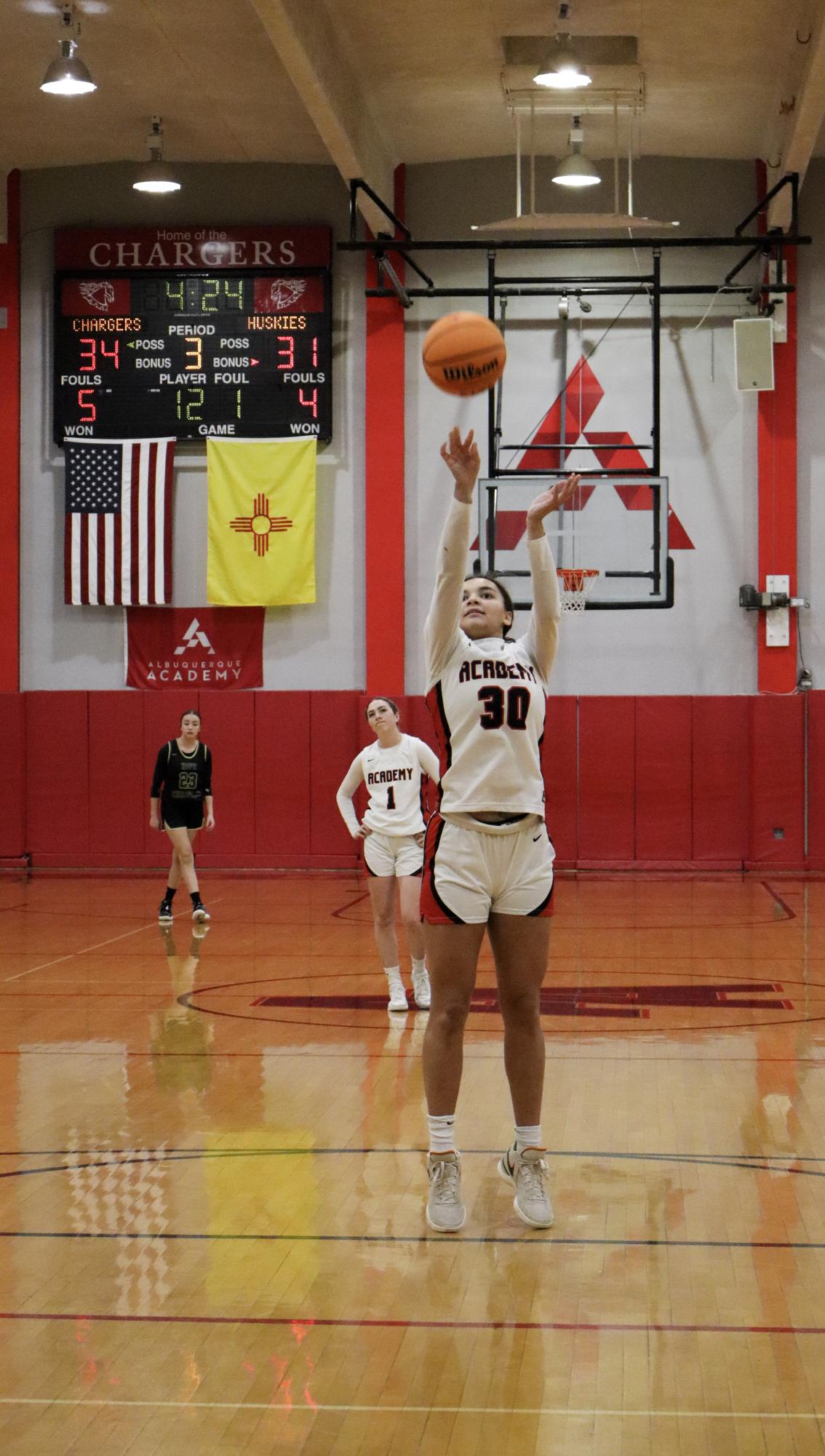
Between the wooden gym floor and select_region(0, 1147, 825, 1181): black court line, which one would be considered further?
select_region(0, 1147, 825, 1181): black court line

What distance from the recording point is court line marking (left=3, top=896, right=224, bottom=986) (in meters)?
9.80

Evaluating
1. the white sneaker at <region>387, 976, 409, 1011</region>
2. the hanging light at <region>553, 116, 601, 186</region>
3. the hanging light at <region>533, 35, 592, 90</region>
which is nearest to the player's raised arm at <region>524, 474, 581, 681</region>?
the white sneaker at <region>387, 976, 409, 1011</region>

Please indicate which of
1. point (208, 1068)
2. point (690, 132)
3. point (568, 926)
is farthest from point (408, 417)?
point (208, 1068)

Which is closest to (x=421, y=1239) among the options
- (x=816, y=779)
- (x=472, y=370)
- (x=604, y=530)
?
(x=472, y=370)

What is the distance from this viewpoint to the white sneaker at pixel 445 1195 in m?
4.48

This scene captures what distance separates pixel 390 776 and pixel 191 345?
9.32 m

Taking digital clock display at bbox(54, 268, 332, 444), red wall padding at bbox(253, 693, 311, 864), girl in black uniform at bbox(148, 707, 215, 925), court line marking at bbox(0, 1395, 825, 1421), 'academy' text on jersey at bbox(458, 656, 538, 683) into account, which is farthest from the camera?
red wall padding at bbox(253, 693, 311, 864)

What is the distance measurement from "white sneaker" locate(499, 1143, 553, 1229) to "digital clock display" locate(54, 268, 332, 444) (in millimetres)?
12658

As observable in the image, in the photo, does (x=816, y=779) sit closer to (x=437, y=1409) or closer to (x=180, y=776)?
(x=180, y=776)

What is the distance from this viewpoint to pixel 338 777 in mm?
16391

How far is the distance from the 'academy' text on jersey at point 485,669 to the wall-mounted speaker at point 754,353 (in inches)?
457

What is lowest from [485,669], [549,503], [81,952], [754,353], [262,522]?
[81,952]

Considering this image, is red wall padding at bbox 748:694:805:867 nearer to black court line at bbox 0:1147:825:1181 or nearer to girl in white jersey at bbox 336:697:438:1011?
girl in white jersey at bbox 336:697:438:1011

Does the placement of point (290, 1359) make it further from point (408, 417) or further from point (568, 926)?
point (408, 417)
